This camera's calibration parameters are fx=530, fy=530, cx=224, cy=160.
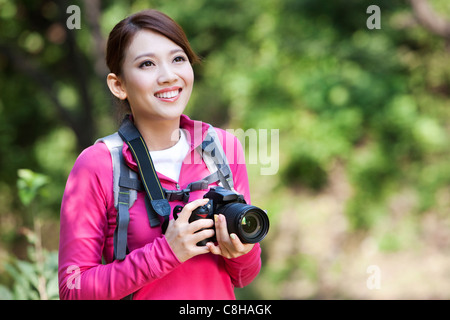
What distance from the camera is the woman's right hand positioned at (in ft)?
3.71

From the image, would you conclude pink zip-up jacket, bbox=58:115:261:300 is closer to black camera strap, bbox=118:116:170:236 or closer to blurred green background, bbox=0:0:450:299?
black camera strap, bbox=118:116:170:236

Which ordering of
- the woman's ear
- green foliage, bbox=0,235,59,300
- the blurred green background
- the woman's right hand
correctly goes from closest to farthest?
the woman's right hand, the woman's ear, green foliage, bbox=0,235,59,300, the blurred green background

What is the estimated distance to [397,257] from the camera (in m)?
5.84

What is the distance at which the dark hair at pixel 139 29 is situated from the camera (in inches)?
51.0

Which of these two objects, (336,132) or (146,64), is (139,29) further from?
(336,132)

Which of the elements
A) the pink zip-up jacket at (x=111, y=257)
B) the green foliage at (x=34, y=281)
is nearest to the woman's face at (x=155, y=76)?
the pink zip-up jacket at (x=111, y=257)

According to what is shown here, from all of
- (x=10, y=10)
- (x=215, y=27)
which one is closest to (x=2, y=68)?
(x=10, y=10)

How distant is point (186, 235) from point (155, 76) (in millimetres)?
397

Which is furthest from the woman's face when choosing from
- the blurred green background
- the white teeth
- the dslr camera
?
the blurred green background

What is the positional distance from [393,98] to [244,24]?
2.38 m

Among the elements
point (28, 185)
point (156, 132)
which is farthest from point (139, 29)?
point (28, 185)

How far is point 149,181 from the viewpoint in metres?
1.22

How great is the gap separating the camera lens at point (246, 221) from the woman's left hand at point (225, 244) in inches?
0.4

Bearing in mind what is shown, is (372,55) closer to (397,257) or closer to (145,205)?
(397,257)
